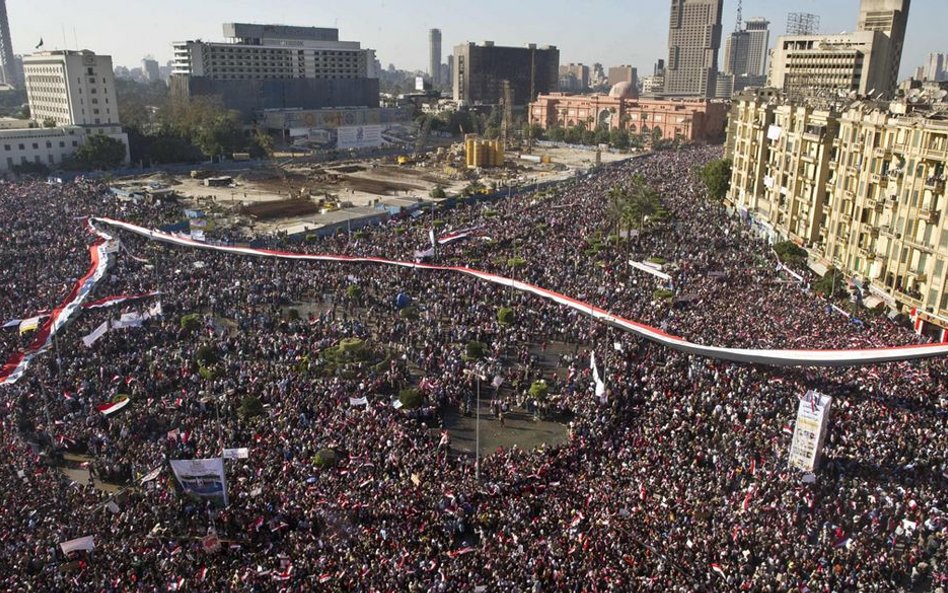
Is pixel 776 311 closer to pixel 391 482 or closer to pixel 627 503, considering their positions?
pixel 627 503

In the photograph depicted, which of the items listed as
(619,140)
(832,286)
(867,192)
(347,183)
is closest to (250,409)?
(832,286)

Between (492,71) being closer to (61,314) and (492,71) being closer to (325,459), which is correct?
(61,314)

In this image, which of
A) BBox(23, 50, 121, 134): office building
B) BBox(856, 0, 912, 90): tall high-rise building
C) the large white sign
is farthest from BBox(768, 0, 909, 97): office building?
the large white sign

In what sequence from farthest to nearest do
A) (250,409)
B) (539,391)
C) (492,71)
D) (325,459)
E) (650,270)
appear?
(492,71) → (650,270) → (539,391) → (250,409) → (325,459)

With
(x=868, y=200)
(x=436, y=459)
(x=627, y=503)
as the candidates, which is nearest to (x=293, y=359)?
(x=436, y=459)

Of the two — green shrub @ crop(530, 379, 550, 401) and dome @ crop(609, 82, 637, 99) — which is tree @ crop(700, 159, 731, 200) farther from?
dome @ crop(609, 82, 637, 99)

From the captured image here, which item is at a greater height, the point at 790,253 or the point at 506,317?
the point at 790,253

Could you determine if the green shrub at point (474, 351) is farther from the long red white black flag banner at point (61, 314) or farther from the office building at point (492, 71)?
the office building at point (492, 71)
